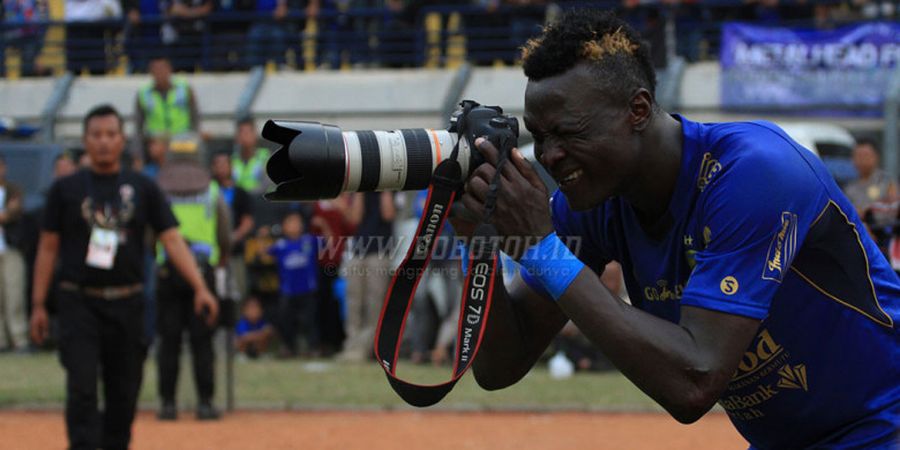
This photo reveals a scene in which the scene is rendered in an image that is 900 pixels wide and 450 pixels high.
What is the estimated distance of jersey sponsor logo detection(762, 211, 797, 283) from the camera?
11.3 feet

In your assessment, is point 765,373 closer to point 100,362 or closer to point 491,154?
point 491,154

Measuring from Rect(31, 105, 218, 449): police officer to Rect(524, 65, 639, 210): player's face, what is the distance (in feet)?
17.2

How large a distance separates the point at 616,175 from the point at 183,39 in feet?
55.4

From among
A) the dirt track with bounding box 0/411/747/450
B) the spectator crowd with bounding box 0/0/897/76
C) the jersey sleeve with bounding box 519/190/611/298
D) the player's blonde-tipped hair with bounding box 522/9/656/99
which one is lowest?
the dirt track with bounding box 0/411/747/450

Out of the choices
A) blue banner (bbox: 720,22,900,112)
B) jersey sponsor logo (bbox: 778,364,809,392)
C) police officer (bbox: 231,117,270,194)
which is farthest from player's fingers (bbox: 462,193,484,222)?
blue banner (bbox: 720,22,900,112)

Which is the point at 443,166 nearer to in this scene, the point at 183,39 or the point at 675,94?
the point at 675,94

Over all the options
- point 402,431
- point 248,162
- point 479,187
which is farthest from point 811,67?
point 479,187

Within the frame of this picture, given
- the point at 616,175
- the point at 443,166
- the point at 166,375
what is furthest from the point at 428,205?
the point at 166,375

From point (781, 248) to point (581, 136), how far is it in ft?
1.95

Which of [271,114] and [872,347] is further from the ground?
[872,347]

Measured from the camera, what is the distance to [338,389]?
1210 cm

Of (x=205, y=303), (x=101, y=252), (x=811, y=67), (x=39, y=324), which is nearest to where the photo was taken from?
(x=101, y=252)

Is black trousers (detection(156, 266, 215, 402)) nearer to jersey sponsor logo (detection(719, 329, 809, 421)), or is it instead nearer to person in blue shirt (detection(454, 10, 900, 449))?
person in blue shirt (detection(454, 10, 900, 449))

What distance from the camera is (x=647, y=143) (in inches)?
144
